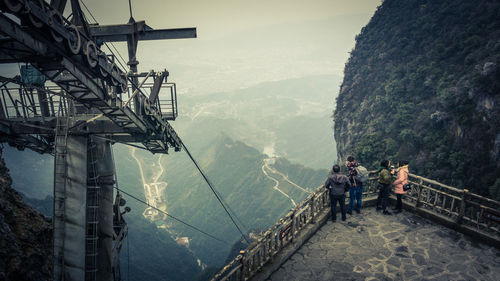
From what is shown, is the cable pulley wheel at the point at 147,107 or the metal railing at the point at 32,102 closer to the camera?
the metal railing at the point at 32,102

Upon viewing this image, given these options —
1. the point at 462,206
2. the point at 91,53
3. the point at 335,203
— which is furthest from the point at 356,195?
the point at 91,53

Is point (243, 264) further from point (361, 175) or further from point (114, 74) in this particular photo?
point (114, 74)

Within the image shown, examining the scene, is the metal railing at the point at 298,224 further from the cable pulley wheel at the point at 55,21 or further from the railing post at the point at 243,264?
the cable pulley wheel at the point at 55,21

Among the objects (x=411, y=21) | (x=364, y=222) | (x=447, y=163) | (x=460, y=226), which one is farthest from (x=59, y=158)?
(x=411, y=21)

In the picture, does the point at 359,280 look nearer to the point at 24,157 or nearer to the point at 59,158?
the point at 59,158

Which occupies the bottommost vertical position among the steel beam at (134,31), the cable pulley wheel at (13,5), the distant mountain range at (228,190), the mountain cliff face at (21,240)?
the distant mountain range at (228,190)

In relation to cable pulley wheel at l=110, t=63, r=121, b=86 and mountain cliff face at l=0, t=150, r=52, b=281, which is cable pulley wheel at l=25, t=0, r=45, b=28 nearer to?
cable pulley wheel at l=110, t=63, r=121, b=86

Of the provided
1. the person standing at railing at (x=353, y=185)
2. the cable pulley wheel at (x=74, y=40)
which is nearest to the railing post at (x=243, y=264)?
the person standing at railing at (x=353, y=185)
